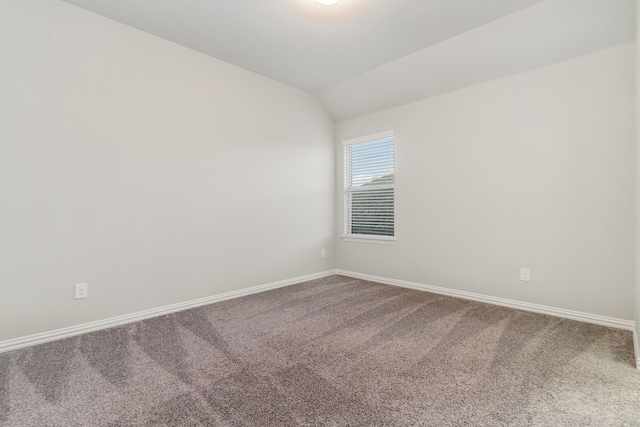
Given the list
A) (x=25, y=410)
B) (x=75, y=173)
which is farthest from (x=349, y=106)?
(x=25, y=410)

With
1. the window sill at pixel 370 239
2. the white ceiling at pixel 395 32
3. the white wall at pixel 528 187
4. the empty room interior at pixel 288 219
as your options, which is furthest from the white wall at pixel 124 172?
the white wall at pixel 528 187

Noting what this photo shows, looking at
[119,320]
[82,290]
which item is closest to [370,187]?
[119,320]

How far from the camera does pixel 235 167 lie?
3387 mm

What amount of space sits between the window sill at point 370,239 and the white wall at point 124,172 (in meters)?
0.99

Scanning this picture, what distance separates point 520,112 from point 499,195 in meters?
0.81

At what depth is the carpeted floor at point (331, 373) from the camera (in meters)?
1.39

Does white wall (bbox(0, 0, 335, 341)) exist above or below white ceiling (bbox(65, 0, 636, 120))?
below

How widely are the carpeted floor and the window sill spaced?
1299 mm

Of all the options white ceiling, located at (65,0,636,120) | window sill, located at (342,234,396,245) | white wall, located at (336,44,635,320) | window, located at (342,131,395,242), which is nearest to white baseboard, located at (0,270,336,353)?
window sill, located at (342,234,396,245)

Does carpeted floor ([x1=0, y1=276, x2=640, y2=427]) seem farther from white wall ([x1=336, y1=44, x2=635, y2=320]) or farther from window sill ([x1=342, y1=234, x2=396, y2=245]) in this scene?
window sill ([x1=342, y1=234, x2=396, y2=245])

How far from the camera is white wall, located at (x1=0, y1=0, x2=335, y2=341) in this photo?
2158 mm

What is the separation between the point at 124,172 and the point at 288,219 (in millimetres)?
1896

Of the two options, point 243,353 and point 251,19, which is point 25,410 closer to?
point 243,353

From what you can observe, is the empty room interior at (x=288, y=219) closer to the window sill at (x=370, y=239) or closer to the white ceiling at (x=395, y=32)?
the white ceiling at (x=395, y=32)
